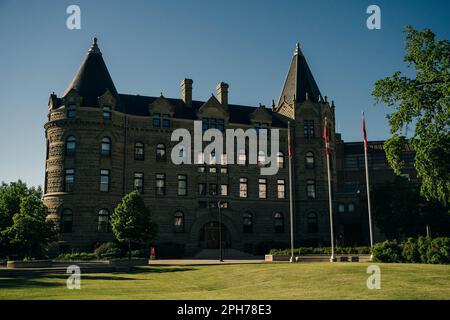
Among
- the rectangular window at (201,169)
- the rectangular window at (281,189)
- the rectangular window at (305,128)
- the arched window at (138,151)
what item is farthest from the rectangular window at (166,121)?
the rectangular window at (305,128)

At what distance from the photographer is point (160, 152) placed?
4741cm

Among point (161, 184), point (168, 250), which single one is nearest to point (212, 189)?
point (161, 184)

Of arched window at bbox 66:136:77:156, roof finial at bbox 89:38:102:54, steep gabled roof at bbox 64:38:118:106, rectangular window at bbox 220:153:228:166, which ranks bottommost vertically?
rectangular window at bbox 220:153:228:166

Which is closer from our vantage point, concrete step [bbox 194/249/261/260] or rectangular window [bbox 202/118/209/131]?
concrete step [bbox 194/249/261/260]

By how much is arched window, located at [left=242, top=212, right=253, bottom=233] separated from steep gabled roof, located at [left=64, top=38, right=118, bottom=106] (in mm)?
17966

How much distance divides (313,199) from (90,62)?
27.2 metres

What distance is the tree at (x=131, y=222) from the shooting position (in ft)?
111

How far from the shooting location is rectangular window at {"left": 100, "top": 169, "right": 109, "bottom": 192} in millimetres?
44125

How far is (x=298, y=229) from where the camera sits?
5062 cm

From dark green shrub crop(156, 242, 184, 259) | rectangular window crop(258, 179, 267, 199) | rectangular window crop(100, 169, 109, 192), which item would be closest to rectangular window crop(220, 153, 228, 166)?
rectangular window crop(258, 179, 267, 199)

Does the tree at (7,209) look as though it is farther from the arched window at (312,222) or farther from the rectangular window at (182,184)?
the arched window at (312,222)

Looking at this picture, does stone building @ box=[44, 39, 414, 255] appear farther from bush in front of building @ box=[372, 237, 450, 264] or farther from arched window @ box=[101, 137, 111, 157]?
bush in front of building @ box=[372, 237, 450, 264]

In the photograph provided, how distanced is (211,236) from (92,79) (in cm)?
1946
